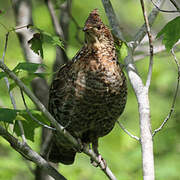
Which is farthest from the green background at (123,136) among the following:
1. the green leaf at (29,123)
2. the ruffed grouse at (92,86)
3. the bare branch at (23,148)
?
the bare branch at (23,148)

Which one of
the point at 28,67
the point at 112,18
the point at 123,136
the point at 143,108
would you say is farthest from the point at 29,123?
the point at 123,136

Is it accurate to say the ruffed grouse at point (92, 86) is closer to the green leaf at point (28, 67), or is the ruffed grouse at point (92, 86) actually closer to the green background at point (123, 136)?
the green leaf at point (28, 67)

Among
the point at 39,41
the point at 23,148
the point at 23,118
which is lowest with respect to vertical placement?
the point at 23,148

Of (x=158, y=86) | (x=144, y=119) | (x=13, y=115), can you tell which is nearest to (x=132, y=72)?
(x=144, y=119)

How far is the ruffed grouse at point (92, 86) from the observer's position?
3.58 meters

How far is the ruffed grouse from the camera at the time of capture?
141 inches

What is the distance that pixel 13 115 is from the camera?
10.5 ft

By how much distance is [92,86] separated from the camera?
3.59 meters

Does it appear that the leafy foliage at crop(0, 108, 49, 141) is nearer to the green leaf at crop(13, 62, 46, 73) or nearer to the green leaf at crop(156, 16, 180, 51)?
the green leaf at crop(13, 62, 46, 73)

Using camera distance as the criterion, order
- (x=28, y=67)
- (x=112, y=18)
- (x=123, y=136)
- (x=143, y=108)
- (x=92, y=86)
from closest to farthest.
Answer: (x=28, y=67) < (x=143, y=108) < (x=92, y=86) < (x=112, y=18) < (x=123, y=136)

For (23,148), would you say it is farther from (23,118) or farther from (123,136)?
(123,136)

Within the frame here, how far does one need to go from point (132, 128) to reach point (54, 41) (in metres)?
3.86

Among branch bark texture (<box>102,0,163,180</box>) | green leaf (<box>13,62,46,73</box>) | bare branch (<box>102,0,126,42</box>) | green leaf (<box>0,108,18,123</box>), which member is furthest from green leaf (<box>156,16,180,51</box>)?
green leaf (<box>0,108,18,123</box>)

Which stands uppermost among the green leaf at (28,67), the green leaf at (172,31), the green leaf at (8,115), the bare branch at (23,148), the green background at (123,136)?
the green leaf at (172,31)
